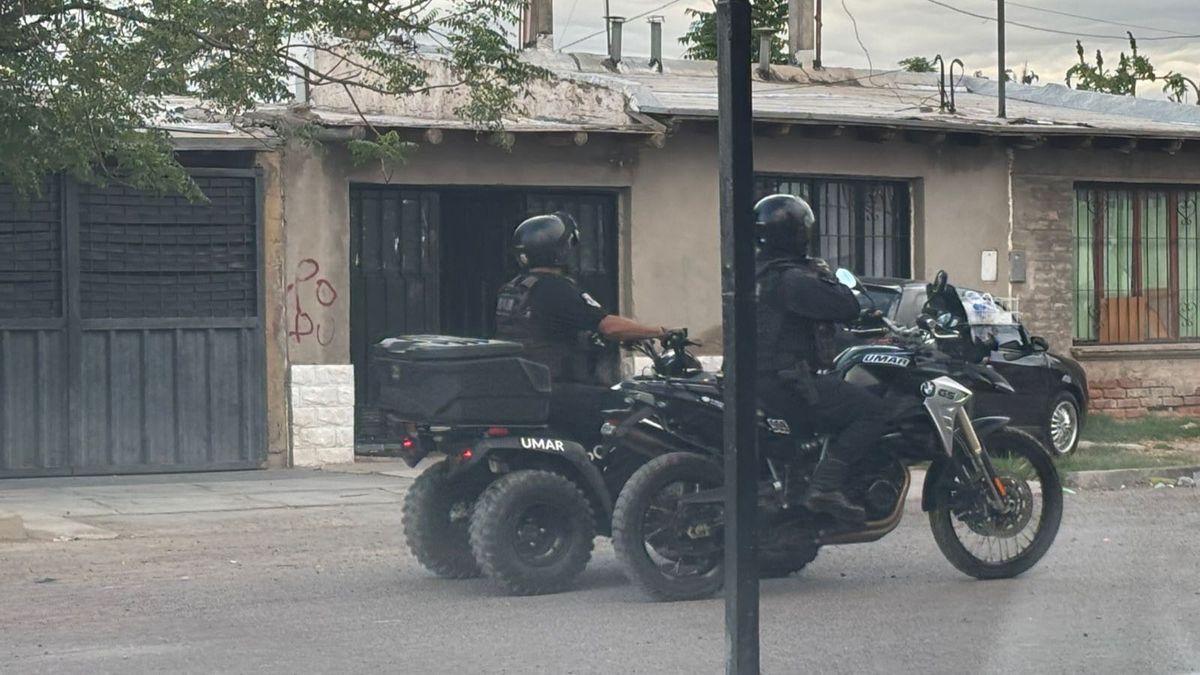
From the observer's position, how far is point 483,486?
28.2 ft

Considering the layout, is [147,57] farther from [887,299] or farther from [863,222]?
[863,222]

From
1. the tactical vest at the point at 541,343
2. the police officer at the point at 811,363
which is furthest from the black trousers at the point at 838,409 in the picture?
the tactical vest at the point at 541,343

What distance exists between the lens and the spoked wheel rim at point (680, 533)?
26.2ft

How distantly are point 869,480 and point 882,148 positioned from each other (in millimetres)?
10403

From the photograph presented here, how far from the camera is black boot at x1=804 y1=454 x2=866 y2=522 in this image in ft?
26.3

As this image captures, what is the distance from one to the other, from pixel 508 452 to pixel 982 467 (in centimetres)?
226

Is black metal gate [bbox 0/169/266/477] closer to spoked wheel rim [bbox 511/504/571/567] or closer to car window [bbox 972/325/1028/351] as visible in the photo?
car window [bbox 972/325/1028/351]

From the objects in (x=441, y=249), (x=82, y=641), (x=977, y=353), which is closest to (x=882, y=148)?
(x=441, y=249)

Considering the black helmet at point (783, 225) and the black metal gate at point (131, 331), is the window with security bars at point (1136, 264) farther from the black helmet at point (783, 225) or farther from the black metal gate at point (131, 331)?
the black helmet at point (783, 225)

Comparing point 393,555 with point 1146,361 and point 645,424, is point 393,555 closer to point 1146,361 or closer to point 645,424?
point 645,424

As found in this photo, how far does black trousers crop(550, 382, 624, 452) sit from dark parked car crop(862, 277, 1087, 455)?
23.0ft

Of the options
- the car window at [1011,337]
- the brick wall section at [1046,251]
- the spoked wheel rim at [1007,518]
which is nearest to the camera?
the spoked wheel rim at [1007,518]

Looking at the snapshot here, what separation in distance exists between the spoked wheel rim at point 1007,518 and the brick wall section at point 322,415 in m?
7.70

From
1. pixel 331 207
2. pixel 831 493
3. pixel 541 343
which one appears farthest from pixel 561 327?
pixel 331 207
